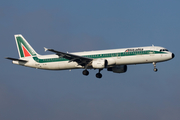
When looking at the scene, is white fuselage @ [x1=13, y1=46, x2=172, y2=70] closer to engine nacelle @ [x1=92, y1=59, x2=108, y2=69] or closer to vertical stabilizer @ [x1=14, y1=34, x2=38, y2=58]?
engine nacelle @ [x1=92, y1=59, x2=108, y2=69]

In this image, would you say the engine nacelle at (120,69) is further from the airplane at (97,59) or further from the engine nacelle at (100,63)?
the engine nacelle at (100,63)

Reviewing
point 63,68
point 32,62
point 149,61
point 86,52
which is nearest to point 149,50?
point 149,61

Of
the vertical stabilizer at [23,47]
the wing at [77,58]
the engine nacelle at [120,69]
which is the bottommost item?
the engine nacelle at [120,69]

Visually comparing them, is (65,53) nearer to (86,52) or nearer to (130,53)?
(86,52)

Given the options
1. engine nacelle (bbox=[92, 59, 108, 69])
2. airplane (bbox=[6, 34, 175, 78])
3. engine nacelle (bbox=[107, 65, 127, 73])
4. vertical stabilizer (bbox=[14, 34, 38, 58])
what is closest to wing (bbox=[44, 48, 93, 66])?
airplane (bbox=[6, 34, 175, 78])

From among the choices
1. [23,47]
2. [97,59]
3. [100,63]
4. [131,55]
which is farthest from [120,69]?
[23,47]

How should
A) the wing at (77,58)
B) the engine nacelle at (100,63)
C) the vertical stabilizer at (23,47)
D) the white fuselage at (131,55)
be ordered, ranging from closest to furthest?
1. the white fuselage at (131,55)
2. the engine nacelle at (100,63)
3. the wing at (77,58)
4. the vertical stabilizer at (23,47)

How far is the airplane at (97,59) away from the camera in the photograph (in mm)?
66188

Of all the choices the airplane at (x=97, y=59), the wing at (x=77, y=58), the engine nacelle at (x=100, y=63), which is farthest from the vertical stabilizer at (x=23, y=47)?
the engine nacelle at (x=100, y=63)

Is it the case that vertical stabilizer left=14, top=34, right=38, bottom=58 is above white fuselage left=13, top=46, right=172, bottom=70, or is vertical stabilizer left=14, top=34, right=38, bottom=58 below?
above

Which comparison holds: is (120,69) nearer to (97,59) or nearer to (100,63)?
(97,59)

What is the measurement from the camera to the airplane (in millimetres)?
66188

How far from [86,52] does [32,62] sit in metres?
12.3

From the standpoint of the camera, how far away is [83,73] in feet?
235
